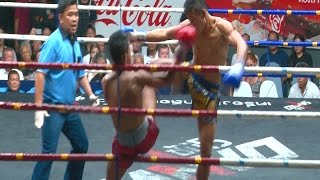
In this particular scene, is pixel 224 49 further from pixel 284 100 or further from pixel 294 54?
pixel 294 54

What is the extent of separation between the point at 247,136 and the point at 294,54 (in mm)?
2216

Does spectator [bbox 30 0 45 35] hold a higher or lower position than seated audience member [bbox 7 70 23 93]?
higher

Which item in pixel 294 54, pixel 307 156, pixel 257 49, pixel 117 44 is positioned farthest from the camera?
pixel 257 49

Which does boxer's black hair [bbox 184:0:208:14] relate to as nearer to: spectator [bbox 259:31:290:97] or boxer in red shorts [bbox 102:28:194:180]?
boxer in red shorts [bbox 102:28:194:180]

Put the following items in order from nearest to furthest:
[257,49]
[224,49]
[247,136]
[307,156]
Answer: [224,49]
[307,156]
[247,136]
[257,49]

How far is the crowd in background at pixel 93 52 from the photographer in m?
8.02

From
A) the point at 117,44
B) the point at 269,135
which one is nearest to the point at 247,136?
the point at 269,135

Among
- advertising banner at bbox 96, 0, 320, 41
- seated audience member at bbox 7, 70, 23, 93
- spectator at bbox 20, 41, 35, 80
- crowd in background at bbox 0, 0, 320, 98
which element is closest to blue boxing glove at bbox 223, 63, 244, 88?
crowd in background at bbox 0, 0, 320, 98

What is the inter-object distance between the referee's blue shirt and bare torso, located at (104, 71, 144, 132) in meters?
0.50

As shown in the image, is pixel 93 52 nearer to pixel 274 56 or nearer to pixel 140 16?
pixel 140 16

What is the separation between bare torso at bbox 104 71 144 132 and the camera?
4.44 meters

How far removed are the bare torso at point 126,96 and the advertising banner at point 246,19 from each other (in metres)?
5.25

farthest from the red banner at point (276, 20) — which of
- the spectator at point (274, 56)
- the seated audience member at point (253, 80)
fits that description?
the seated audience member at point (253, 80)

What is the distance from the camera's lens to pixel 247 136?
6.91 m
